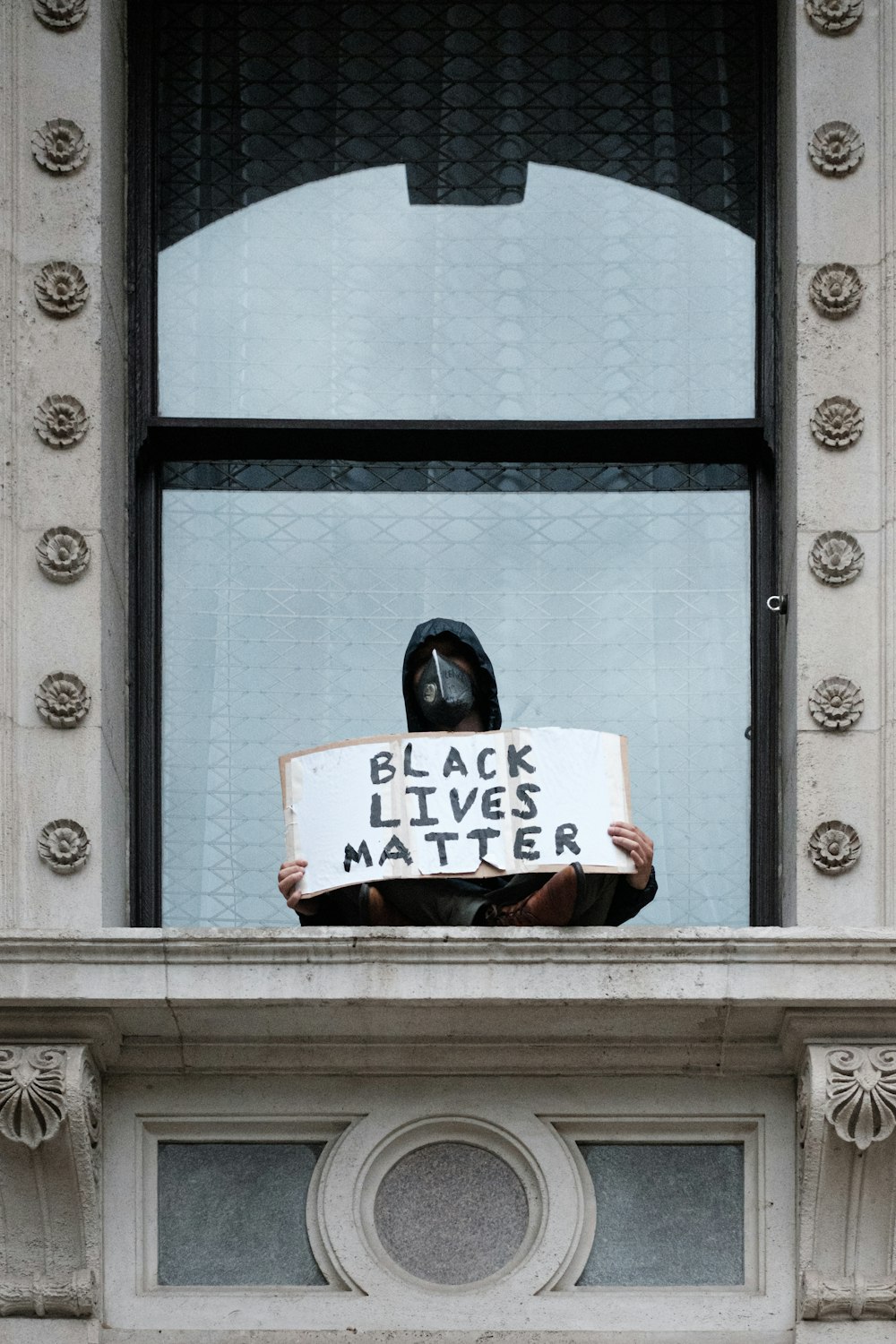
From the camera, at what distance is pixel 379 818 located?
1116 centimetres

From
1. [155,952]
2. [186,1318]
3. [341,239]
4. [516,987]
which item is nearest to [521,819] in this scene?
[516,987]

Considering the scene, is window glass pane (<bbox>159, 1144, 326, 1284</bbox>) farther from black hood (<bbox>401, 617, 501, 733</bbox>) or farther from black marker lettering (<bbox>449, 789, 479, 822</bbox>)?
black hood (<bbox>401, 617, 501, 733</bbox>)

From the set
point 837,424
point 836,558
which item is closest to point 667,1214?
point 836,558

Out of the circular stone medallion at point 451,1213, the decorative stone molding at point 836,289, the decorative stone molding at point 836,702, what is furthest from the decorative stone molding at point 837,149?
the circular stone medallion at point 451,1213

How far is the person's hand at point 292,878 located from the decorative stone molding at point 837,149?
317 centimetres

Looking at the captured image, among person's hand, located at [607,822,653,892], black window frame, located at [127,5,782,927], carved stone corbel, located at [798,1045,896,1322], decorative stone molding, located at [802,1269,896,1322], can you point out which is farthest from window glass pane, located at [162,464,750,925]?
decorative stone molding, located at [802,1269,896,1322]

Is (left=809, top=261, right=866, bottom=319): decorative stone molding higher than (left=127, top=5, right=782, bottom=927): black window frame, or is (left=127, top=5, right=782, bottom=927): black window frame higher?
(left=809, top=261, right=866, bottom=319): decorative stone molding

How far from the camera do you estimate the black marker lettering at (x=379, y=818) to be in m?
11.2

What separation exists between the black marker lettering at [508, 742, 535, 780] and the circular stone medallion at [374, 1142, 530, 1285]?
1.27 metres

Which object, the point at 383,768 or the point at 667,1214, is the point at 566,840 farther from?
the point at 667,1214

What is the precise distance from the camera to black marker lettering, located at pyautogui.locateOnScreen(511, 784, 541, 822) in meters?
11.1

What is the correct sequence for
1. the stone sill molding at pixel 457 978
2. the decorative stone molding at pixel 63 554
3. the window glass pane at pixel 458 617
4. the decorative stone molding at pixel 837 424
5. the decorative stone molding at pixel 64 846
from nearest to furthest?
the stone sill molding at pixel 457 978 < the decorative stone molding at pixel 64 846 < the decorative stone molding at pixel 63 554 < the decorative stone molding at pixel 837 424 < the window glass pane at pixel 458 617

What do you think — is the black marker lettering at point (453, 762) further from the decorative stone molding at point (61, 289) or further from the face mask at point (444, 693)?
the decorative stone molding at point (61, 289)

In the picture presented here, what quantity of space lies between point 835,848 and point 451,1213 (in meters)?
1.78
